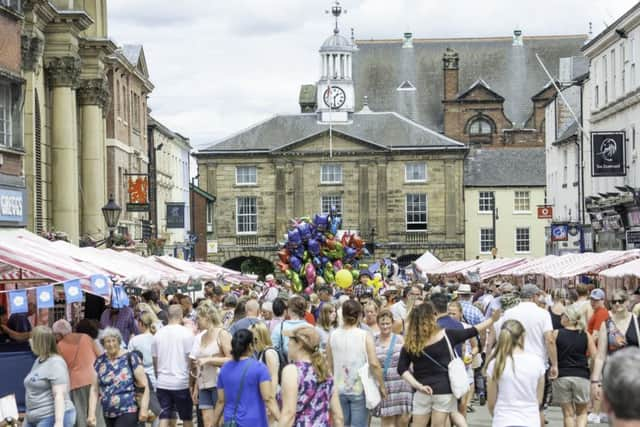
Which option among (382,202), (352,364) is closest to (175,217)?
(382,202)

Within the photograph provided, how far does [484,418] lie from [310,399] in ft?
27.2

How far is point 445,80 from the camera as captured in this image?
345 ft

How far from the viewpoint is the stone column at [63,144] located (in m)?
32.2

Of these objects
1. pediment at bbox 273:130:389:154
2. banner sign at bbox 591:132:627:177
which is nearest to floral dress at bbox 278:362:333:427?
banner sign at bbox 591:132:627:177

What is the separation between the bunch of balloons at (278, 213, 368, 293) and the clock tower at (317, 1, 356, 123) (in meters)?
64.5

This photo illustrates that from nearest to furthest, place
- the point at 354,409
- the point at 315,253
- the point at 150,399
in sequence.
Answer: the point at 354,409 < the point at 150,399 < the point at 315,253

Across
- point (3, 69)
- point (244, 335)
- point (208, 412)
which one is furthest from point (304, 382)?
point (3, 69)

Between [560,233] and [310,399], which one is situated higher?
[560,233]

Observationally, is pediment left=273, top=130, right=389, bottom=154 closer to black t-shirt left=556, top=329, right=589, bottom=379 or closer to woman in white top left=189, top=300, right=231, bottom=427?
black t-shirt left=556, top=329, right=589, bottom=379

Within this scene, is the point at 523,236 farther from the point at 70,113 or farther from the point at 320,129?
the point at 70,113

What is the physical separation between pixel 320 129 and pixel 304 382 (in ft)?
282

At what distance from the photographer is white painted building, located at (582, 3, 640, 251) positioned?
143 ft

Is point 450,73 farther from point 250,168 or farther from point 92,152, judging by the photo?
point 92,152

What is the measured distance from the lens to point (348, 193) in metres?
94.3
